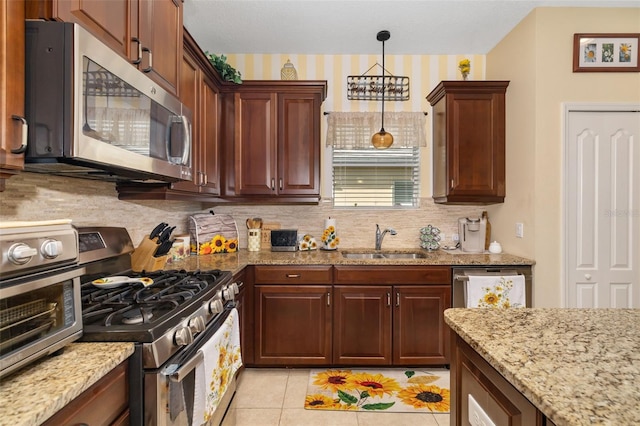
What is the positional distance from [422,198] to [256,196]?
1.65 metres

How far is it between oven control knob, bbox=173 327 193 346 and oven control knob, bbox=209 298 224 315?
30 cm

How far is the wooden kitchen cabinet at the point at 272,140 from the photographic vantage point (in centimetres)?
290

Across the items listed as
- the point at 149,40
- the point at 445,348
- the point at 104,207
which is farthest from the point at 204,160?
the point at 445,348

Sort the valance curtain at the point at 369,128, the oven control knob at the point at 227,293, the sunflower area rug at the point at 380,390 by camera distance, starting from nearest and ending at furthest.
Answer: the oven control knob at the point at 227,293
the sunflower area rug at the point at 380,390
the valance curtain at the point at 369,128

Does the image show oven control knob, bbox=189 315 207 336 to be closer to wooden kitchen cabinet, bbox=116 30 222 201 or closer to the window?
wooden kitchen cabinet, bbox=116 30 222 201

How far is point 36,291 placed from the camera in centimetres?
85

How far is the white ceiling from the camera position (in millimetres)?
2490

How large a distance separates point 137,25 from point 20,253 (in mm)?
1118

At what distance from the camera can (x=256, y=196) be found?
296 cm

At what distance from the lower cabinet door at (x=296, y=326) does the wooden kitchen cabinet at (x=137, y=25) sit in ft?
5.44

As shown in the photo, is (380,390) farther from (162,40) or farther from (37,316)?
(162,40)

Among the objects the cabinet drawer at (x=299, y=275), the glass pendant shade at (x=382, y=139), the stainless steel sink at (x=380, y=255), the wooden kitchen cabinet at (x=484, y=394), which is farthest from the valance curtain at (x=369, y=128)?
the wooden kitchen cabinet at (x=484, y=394)

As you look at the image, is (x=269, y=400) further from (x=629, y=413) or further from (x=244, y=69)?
(x=244, y=69)

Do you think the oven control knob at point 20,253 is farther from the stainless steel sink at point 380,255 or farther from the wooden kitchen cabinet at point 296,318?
the stainless steel sink at point 380,255
